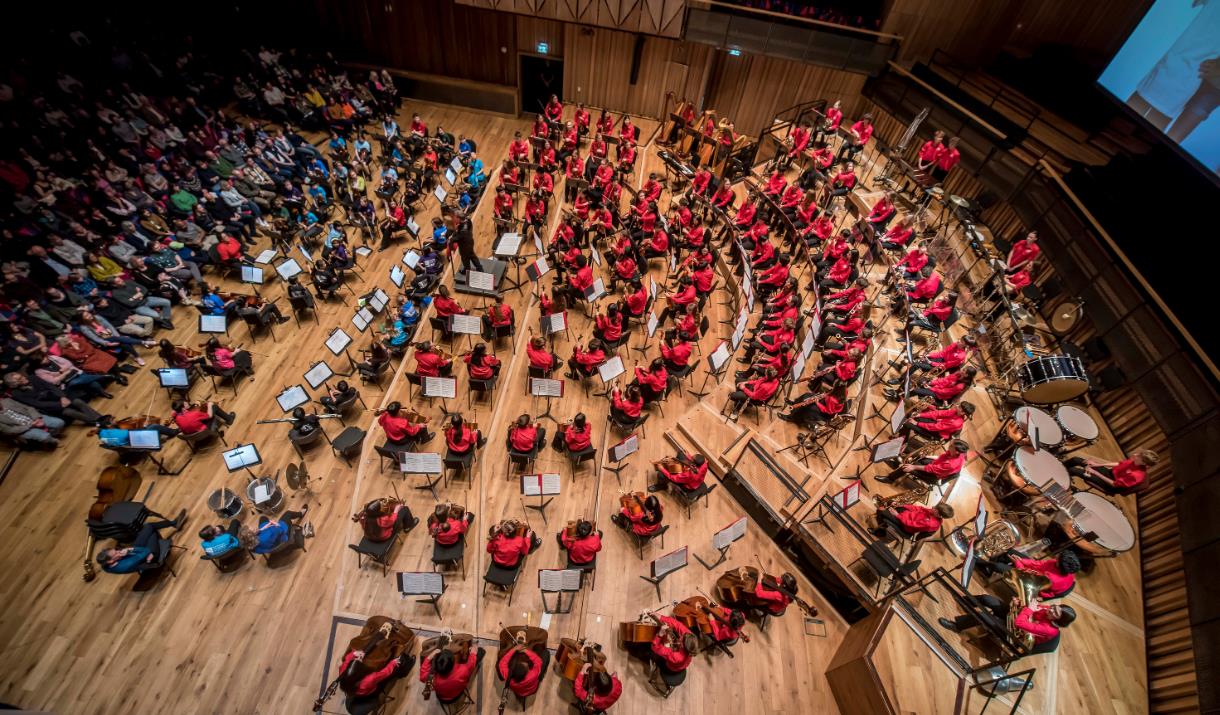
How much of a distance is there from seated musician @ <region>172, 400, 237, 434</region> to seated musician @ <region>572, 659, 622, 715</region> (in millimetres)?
7305

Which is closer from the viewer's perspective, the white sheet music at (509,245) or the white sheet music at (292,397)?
the white sheet music at (292,397)

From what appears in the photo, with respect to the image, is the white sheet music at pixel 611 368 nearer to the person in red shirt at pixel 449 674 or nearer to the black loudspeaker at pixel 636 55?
the person in red shirt at pixel 449 674

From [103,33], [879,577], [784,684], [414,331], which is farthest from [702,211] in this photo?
[103,33]

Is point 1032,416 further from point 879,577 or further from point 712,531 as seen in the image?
point 712,531

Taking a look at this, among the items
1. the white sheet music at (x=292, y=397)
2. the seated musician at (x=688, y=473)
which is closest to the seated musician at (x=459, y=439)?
the white sheet music at (x=292, y=397)

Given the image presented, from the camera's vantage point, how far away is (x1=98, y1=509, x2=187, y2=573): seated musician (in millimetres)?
6672

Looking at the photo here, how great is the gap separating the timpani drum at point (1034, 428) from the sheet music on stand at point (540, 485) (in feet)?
23.0

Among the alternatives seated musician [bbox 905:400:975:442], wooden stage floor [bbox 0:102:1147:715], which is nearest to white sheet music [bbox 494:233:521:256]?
wooden stage floor [bbox 0:102:1147:715]

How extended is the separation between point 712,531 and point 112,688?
8.05 meters

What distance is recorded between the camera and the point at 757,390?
8.34m

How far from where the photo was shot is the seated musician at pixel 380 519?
672 centimetres

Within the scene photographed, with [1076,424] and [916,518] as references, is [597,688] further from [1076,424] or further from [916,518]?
[1076,424]

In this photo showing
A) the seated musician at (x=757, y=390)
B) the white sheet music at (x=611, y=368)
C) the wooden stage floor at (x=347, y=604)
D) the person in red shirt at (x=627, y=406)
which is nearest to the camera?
the wooden stage floor at (x=347, y=604)

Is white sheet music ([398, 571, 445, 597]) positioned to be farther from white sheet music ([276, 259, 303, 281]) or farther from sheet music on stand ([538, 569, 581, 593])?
white sheet music ([276, 259, 303, 281])
